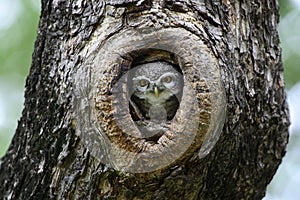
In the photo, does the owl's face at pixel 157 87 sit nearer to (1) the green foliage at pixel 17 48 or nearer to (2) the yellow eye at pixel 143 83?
(2) the yellow eye at pixel 143 83

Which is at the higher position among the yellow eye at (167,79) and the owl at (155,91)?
the yellow eye at (167,79)

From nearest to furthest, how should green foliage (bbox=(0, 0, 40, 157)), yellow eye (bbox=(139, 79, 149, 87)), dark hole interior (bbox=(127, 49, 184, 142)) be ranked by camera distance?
dark hole interior (bbox=(127, 49, 184, 142)) < yellow eye (bbox=(139, 79, 149, 87)) < green foliage (bbox=(0, 0, 40, 157))

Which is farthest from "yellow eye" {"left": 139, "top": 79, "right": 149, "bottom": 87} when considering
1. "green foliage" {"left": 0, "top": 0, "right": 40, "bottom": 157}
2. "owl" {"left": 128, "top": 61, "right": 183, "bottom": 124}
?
"green foliage" {"left": 0, "top": 0, "right": 40, "bottom": 157}

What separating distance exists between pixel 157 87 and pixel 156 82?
11cm

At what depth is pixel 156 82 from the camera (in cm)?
237

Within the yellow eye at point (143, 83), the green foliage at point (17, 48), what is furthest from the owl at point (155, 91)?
the green foliage at point (17, 48)

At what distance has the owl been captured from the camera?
1878 millimetres

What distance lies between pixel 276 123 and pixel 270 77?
0.18m

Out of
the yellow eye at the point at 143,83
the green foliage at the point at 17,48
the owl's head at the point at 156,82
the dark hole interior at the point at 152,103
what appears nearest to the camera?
the dark hole interior at the point at 152,103

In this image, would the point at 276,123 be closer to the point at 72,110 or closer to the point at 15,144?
the point at 72,110

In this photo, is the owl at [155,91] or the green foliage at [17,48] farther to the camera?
the green foliage at [17,48]

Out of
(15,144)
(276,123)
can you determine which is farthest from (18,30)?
(276,123)

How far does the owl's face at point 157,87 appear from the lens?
1891 millimetres

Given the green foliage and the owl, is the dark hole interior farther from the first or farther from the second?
the green foliage
